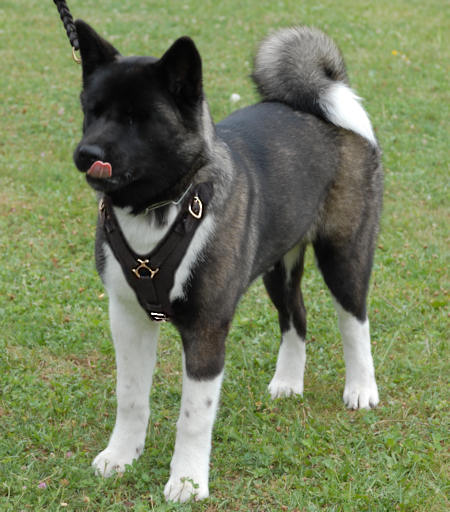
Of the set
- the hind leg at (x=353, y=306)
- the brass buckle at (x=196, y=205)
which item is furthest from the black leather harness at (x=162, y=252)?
the hind leg at (x=353, y=306)

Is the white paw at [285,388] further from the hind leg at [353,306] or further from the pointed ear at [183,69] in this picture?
the pointed ear at [183,69]

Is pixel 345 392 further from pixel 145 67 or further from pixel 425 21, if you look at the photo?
pixel 425 21

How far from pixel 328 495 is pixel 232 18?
914 centimetres

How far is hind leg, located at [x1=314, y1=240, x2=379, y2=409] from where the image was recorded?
148 inches

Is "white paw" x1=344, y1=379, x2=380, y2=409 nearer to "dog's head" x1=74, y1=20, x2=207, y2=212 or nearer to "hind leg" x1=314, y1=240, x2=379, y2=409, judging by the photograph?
"hind leg" x1=314, y1=240, x2=379, y2=409

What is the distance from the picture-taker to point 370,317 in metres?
4.72

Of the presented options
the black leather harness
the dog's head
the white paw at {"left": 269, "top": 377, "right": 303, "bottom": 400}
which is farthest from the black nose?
the white paw at {"left": 269, "top": 377, "right": 303, "bottom": 400}

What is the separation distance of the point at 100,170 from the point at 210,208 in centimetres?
56

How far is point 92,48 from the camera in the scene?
2688 millimetres

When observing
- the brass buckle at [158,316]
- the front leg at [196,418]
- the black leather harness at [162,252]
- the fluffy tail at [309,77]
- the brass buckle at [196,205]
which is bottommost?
the front leg at [196,418]

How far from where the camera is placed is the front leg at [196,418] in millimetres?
2967

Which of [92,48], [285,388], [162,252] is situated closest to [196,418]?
[162,252]

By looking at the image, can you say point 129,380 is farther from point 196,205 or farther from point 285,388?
point 285,388

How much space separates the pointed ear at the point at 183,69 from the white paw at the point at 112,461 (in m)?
1.64
